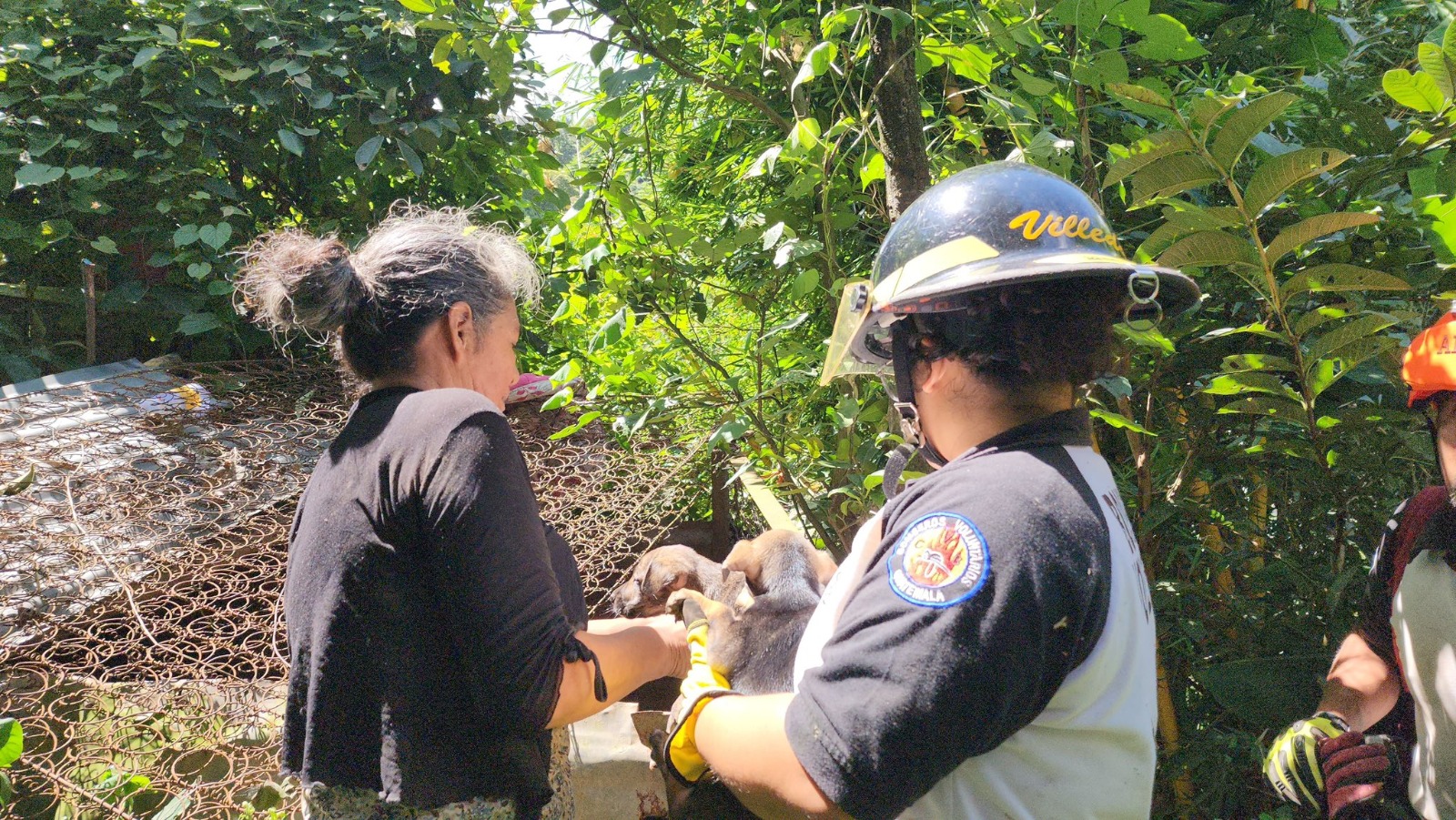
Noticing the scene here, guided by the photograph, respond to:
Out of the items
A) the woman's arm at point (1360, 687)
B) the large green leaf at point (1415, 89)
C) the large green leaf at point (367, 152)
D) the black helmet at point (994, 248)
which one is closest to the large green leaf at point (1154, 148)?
the large green leaf at point (1415, 89)

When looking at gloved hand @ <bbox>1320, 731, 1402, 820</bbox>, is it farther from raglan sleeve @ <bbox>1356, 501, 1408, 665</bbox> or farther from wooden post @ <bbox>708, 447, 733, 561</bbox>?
wooden post @ <bbox>708, 447, 733, 561</bbox>

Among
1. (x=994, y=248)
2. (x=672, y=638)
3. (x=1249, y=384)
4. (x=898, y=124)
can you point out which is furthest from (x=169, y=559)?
(x=1249, y=384)

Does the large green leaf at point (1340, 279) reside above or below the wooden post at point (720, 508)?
above

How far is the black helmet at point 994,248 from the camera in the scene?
1190mm

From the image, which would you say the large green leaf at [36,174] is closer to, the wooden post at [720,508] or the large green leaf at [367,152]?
the large green leaf at [367,152]

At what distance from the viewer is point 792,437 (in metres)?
2.78

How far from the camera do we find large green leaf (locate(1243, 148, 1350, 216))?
1752 millimetres

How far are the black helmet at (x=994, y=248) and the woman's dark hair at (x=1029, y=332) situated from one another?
3cm

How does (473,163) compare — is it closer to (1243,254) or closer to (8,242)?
(8,242)

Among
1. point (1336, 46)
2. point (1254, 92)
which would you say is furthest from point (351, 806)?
point (1336, 46)

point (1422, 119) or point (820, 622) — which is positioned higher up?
point (1422, 119)

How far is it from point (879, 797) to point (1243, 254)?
142cm

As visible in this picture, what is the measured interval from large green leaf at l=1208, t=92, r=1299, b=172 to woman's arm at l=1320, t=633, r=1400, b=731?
109 cm

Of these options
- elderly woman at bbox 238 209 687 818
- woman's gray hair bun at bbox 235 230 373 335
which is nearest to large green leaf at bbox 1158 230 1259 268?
elderly woman at bbox 238 209 687 818
